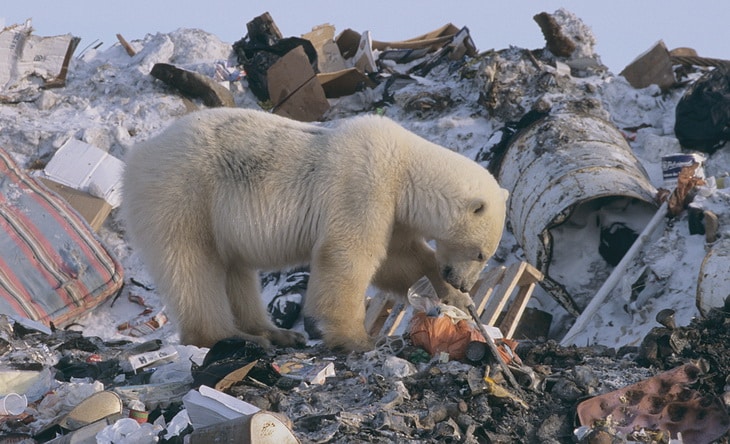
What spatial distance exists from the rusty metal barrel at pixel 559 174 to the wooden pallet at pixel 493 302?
58 centimetres

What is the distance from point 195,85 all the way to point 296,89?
1.32 meters

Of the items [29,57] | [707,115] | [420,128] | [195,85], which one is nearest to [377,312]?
[420,128]

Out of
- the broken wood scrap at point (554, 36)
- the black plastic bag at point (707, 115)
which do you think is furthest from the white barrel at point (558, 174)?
the broken wood scrap at point (554, 36)

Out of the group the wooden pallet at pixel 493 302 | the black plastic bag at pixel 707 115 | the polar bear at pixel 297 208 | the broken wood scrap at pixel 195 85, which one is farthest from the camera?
the broken wood scrap at pixel 195 85

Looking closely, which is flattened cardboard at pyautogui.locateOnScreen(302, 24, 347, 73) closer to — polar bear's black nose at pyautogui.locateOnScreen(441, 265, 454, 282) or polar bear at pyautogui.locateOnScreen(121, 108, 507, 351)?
polar bear at pyautogui.locateOnScreen(121, 108, 507, 351)

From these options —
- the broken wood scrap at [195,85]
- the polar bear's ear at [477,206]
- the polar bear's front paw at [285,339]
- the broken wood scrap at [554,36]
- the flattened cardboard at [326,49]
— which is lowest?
the polar bear's front paw at [285,339]

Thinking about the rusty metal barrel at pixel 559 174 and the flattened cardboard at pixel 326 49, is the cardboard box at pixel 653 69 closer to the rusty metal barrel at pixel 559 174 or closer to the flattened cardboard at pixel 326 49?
the rusty metal barrel at pixel 559 174

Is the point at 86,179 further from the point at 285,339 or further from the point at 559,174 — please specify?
the point at 559,174

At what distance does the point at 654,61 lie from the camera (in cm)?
1282

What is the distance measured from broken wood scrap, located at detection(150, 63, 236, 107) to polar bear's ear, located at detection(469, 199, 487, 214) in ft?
23.3

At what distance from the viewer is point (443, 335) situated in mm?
5609

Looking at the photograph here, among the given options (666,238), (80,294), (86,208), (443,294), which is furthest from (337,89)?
(443,294)

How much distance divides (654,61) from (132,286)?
733 centimetres

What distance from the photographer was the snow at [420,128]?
332 inches
